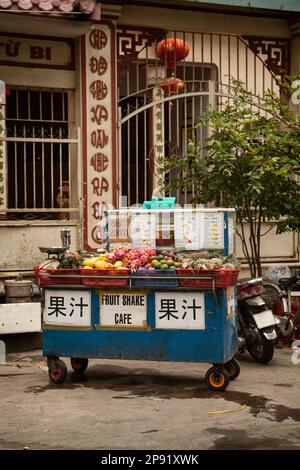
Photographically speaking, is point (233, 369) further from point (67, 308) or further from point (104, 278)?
point (67, 308)

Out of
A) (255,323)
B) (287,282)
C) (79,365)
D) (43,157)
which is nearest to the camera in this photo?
(79,365)

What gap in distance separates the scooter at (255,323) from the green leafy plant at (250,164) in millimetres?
1428

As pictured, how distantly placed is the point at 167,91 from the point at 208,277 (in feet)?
16.0

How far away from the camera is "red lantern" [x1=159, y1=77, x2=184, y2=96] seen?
35.8ft

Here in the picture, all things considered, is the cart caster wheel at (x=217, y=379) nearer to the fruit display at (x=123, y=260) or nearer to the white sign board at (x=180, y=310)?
the white sign board at (x=180, y=310)

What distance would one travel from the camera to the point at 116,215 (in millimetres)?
8555

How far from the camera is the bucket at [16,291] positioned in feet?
30.7

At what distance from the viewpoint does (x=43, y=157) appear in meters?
10.3

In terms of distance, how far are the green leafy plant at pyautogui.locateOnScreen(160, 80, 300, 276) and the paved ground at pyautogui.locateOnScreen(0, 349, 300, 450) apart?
2241mm

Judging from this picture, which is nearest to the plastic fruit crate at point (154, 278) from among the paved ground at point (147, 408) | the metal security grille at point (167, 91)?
the paved ground at point (147, 408)

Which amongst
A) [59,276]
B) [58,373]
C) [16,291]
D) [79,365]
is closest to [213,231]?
[59,276]

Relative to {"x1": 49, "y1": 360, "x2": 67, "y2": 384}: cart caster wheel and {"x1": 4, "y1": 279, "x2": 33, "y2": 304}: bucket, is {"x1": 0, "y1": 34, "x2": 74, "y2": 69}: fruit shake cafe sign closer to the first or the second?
{"x1": 4, "y1": 279, "x2": 33, "y2": 304}: bucket

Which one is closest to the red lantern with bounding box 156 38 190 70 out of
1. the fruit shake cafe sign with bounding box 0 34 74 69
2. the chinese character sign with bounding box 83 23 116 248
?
the chinese character sign with bounding box 83 23 116 248
